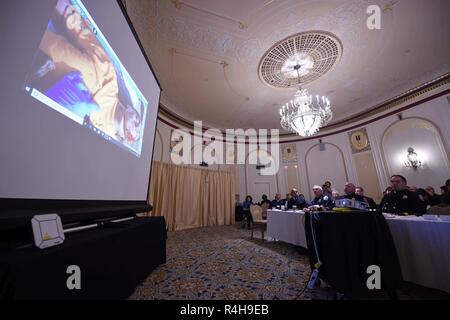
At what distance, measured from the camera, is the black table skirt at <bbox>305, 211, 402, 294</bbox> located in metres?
1.44

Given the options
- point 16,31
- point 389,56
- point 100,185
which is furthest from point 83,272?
point 389,56

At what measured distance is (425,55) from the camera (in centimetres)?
395

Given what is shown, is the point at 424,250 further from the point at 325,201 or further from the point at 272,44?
the point at 272,44

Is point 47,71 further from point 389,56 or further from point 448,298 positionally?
point 389,56

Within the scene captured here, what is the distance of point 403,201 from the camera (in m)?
2.64

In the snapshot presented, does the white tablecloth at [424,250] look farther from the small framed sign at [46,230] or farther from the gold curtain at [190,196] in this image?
the gold curtain at [190,196]

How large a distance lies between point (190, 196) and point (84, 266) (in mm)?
5367

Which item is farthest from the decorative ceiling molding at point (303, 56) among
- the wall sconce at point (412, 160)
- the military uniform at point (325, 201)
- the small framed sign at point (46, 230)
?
the small framed sign at point (46, 230)

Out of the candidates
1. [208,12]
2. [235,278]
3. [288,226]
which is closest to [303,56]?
[208,12]

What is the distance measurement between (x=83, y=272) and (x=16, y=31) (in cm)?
132

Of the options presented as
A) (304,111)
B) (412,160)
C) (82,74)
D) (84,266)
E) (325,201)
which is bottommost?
(84,266)

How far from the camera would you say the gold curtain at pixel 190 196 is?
16.8 feet

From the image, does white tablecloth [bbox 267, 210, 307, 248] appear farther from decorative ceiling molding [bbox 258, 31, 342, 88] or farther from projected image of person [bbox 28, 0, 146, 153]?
decorative ceiling molding [bbox 258, 31, 342, 88]
